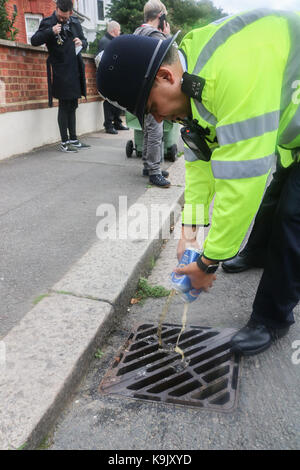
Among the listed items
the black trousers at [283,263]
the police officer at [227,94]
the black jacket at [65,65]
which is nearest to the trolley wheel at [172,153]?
the black jacket at [65,65]

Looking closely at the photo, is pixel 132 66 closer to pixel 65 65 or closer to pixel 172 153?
pixel 172 153

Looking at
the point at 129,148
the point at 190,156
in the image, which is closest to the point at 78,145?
the point at 129,148

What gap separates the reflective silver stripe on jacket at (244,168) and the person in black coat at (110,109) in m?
6.50

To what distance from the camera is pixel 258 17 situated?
1.41 metres

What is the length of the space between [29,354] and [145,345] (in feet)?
2.03

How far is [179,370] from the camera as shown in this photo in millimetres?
2008

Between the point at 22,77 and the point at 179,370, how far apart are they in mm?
5237

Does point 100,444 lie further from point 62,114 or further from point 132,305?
point 62,114

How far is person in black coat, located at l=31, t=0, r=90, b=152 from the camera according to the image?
5.59 m

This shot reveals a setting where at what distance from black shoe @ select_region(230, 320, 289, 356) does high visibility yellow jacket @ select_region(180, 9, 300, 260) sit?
73 cm

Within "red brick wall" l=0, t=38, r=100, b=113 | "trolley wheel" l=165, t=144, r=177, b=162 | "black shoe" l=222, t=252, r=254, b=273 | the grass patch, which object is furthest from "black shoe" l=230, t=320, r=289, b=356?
"red brick wall" l=0, t=38, r=100, b=113

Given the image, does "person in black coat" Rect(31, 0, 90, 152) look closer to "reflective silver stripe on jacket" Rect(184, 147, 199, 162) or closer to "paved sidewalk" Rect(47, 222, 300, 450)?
"reflective silver stripe on jacket" Rect(184, 147, 199, 162)

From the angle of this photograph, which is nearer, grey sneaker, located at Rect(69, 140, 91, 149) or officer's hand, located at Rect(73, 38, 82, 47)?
officer's hand, located at Rect(73, 38, 82, 47)
